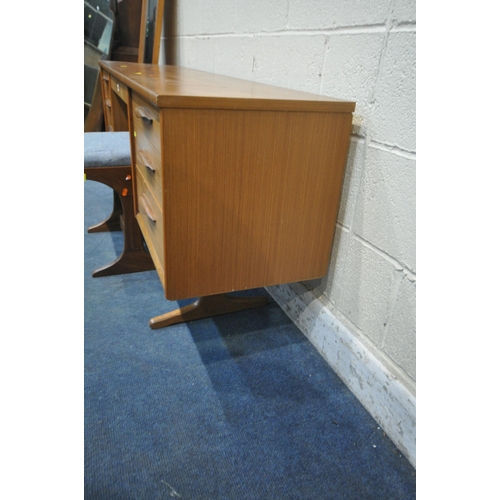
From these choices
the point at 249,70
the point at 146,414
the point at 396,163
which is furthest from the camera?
the point at 249,70

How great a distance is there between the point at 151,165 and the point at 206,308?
0.57 m

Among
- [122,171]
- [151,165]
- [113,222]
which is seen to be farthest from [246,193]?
[113,222]

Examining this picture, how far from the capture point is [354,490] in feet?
2.84

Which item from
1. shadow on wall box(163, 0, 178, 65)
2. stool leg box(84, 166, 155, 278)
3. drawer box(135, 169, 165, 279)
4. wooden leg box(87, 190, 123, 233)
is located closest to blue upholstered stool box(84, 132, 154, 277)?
stool leg box(84, 166, 155, 278)

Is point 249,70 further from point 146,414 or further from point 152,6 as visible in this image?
point 146,414

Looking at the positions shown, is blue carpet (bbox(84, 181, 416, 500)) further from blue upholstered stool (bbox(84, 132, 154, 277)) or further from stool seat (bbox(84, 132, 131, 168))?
stool seat (bbox(84, 132, 131, 168))

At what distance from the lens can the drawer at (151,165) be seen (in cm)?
96

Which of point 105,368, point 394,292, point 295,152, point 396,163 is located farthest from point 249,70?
point 105,368

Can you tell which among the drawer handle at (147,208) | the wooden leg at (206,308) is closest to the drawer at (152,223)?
the drawer handle at (147,208)

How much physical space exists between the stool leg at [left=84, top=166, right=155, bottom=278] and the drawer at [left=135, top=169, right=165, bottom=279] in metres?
0.18

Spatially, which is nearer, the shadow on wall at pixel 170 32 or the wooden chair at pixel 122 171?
the wooden chair at pixel 122 171

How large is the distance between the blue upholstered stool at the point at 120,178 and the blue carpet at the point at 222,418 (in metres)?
0.25

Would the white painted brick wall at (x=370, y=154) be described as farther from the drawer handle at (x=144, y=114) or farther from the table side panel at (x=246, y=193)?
the drawer handle at (x=144, y=114)
